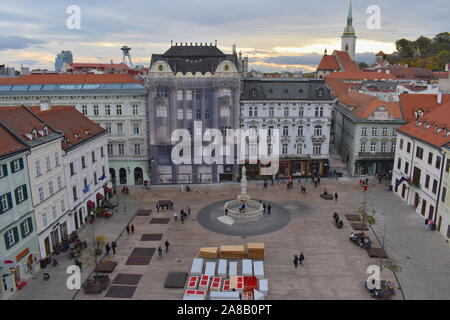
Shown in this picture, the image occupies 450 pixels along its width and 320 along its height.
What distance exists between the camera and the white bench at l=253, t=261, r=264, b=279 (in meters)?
33.3

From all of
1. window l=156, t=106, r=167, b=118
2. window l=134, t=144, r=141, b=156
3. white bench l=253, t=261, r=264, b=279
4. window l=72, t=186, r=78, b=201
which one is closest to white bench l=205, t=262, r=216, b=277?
white bench l=253, t=261, r=264, b=279

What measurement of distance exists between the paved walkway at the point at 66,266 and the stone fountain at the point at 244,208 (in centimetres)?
1341

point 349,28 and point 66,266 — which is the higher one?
point 349,28

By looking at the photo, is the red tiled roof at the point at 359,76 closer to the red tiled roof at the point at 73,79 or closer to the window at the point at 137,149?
the red tiled roof at the point at 73,79

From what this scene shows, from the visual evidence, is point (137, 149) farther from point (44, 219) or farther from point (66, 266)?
point (66, 266)

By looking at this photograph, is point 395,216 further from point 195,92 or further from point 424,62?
point 424,62

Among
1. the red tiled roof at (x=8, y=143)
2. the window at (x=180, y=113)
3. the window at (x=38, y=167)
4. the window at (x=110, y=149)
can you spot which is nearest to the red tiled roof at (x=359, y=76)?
the window at (x=180, y=113)

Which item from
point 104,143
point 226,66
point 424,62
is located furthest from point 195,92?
point 424,62

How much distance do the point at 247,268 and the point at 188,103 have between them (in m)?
34.8

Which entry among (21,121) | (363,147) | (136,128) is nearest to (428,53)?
(363,147)

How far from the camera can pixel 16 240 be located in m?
32.7

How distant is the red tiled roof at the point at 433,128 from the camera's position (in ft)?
149

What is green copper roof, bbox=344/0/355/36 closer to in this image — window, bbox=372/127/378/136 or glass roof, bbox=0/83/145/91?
window, bbox=372/127/378/136

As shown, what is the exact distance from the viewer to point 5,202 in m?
31.2
